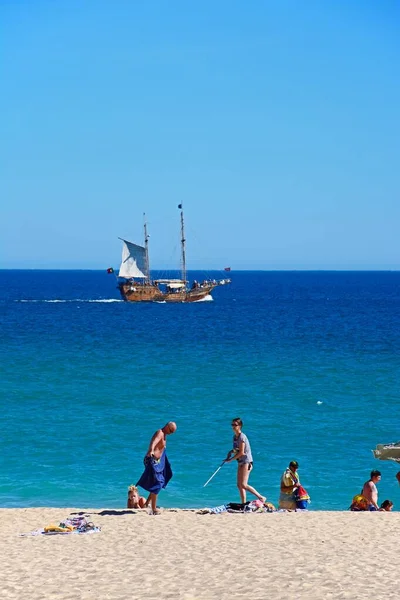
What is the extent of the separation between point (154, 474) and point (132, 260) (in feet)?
327

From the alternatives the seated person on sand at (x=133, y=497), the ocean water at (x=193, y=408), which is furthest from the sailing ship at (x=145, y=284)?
the seated person on sand at (x=133, y=497)

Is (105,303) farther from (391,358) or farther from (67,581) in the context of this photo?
(67,581)

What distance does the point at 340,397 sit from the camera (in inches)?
1325

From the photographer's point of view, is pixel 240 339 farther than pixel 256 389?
Yes

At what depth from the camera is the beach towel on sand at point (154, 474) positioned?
47.9 ft

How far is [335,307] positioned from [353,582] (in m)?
91.2

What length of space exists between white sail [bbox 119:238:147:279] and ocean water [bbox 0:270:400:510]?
163ft

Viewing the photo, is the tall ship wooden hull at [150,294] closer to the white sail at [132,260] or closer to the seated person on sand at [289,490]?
the white sail at [132,260]

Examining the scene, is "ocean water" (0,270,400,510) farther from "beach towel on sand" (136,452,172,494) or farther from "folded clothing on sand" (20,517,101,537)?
"folded clothing on sand" (20,517,101,537)

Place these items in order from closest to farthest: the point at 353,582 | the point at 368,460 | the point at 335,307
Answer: the point at 353,582 → the point at 368,460 → the point at 335,307

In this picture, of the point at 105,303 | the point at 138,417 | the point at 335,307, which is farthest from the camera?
the point at 105,303

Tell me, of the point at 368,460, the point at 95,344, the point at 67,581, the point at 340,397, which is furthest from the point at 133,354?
the point at 67,581

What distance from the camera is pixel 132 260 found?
373 ft

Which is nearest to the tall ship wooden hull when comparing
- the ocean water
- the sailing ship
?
the sailing ship
